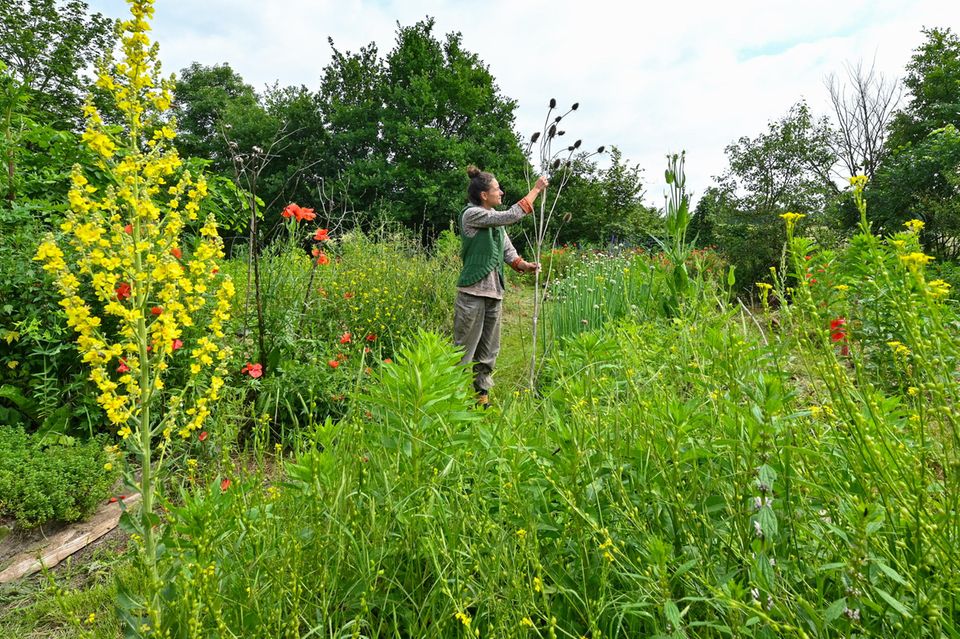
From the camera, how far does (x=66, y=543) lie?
245 cm

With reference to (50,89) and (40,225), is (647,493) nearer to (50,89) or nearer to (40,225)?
(40,225)

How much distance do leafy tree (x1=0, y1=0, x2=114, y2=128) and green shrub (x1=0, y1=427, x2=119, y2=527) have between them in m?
17.2

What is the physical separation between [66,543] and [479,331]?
289cm

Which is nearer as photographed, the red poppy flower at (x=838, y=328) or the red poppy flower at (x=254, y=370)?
the red poppy flower at (x=838, y=328)

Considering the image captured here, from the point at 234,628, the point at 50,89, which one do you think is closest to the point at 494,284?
the point at 234,628

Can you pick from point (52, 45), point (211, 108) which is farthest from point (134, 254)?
point (211, 108)

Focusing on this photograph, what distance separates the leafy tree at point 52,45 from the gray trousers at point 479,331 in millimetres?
17393

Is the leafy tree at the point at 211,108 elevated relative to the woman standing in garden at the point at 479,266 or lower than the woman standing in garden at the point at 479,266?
elevated

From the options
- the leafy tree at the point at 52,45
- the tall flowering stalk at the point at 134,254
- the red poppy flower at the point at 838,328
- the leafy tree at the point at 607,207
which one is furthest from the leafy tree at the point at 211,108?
the red poppy flower at the point at 838,328

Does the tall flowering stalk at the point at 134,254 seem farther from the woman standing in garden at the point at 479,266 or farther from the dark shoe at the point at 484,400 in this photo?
the woman standing in garden at the point at 479,266

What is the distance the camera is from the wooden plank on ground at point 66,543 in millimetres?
2244

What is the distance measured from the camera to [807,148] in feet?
31.9

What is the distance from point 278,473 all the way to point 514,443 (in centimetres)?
115

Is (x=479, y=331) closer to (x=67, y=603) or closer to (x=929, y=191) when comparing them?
(x=67, y=603)
